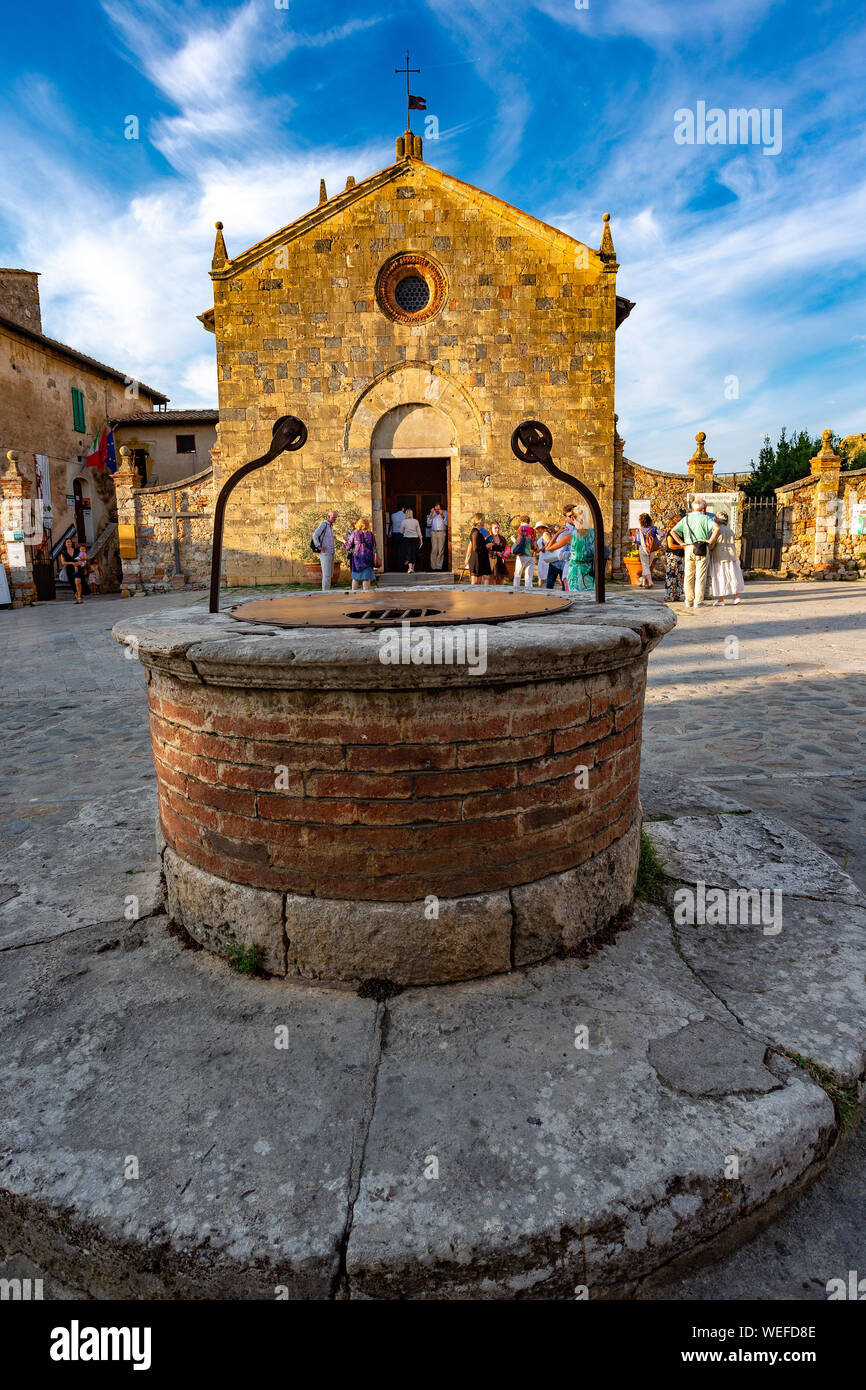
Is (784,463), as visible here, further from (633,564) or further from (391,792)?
(391,792)

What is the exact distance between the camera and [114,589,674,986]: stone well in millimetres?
2189

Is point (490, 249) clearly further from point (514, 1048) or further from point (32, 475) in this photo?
point (514, 1048)

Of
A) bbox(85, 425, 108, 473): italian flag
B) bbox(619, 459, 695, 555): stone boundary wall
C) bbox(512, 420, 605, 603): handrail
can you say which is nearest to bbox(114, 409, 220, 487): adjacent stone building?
bbox(85, 425, 108, 473): italian flag

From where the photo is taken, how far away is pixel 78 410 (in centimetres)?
2525

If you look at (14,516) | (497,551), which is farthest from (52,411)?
(497,551)

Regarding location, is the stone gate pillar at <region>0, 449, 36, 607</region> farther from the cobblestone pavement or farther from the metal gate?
the metal gate

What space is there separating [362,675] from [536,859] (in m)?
0.83

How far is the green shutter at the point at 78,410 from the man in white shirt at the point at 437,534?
580 inches

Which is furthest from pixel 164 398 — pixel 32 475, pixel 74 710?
pixel 74 710

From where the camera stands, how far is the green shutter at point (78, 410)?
25.1 meters

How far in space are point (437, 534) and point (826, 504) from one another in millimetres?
10705

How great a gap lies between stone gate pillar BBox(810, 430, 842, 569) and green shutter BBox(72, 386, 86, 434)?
23045 mm

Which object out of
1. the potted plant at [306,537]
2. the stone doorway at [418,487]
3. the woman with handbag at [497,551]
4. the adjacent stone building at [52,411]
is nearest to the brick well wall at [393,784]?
the woman with handbag at [497,551]

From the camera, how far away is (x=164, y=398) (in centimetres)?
3177
